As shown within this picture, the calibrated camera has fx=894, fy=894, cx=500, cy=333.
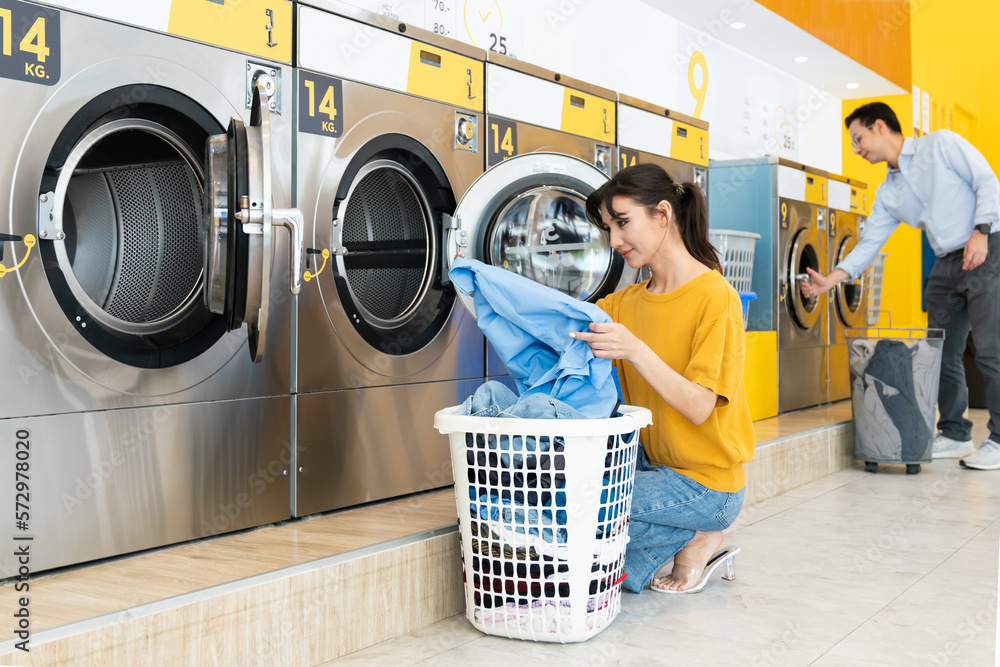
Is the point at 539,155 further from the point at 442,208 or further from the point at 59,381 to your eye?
the point at 59,381

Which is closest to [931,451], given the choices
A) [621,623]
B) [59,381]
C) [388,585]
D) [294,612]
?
[621,623]

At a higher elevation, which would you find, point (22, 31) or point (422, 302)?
point (22, 31)

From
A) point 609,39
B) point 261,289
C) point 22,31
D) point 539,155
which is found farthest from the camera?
point 609,39

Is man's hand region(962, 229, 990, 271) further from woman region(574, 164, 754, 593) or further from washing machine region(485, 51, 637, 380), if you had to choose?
woman region(574, 164, 754, 593)

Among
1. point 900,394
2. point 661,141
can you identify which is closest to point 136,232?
Result: point 661,141

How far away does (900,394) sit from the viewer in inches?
143

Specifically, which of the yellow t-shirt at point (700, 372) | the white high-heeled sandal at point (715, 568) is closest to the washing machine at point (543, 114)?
the yellow t-shirt at point (700, 372)

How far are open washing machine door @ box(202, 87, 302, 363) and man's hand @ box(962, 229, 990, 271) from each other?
2905 mm

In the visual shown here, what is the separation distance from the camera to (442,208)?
2.58m

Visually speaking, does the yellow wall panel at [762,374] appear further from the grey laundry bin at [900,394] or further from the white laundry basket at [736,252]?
the grey laundry bin at [900,394]

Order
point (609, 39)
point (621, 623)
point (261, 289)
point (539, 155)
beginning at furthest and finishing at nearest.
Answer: point (609, 39) → point (539, 155) → point (621, 623) → point (261, 289)

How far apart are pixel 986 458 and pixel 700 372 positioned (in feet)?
7.87

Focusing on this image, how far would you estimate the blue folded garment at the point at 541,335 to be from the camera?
74.0 inches

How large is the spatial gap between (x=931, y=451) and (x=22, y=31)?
3519mm
